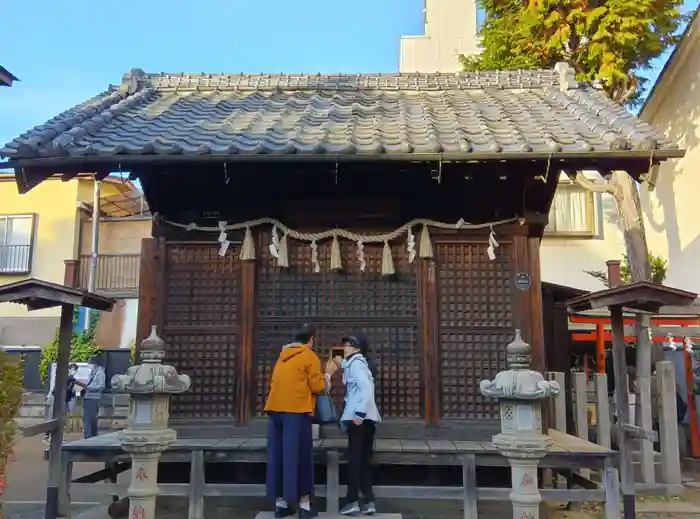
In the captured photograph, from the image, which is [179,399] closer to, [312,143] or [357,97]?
[312,143]

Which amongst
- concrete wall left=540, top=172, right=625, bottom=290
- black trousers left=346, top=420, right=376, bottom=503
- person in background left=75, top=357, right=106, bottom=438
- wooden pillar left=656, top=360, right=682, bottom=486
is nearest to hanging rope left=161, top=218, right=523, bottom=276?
black trousers left=346, top=420, right=376, bottom=503

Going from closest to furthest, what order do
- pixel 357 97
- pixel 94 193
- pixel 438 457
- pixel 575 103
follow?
1. pixel 438 457
2. pixel 575 103
3. pixel 357 97
4. pixel 94 193

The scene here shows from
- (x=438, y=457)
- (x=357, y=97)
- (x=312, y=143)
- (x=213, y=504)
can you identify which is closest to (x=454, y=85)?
(x=357, y=97)

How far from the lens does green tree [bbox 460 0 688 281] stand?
49.8 feet

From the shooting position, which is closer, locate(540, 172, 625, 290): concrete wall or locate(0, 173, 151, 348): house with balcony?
locate(540, 172, 625, 290): concrete wall

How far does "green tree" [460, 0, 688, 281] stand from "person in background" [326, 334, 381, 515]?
1115cm

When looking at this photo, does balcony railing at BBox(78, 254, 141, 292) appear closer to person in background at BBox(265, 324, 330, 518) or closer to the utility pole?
the utility pole

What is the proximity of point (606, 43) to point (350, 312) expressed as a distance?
1159cm

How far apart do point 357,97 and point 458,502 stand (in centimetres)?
651

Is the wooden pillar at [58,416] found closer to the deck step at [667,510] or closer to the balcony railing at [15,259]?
the deck step at [667,510]

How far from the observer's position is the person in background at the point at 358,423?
632cm

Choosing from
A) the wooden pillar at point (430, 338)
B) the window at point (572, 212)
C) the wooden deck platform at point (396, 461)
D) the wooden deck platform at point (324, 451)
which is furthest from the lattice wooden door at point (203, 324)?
the window at point (572, 212)

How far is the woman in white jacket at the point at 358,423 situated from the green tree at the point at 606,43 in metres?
11.1

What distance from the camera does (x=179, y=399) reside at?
26.6ft
